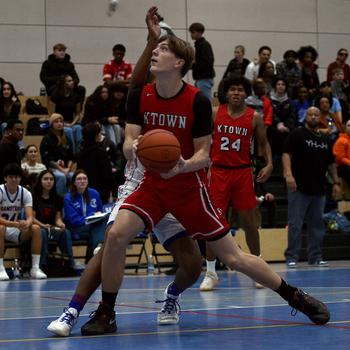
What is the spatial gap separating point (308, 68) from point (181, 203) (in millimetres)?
14807

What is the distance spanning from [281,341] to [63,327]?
1.37 meters

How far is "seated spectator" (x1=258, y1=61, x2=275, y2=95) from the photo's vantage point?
736 inches

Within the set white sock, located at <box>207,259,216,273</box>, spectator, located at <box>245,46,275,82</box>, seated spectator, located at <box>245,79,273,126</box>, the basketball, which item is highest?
spectator, located at <box>245,46,275,82</box>

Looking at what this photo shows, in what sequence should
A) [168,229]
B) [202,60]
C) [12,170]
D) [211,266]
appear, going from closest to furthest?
1. [168,229]
2. [211,266]
3. [12,170]
4. [202,60]

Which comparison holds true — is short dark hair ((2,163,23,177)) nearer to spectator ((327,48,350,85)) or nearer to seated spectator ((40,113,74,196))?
seated spectator ((40,113,74,196))

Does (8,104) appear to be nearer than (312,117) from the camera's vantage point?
No

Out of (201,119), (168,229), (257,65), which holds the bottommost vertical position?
(168,229)

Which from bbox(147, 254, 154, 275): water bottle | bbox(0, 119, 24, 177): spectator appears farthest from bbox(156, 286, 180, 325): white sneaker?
bbox(0, 119, 24, 177): spectator

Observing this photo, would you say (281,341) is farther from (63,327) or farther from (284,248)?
(284,248)

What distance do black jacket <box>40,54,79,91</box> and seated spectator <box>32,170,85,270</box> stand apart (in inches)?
166

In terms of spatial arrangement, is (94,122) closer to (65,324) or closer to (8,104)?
(8,104)

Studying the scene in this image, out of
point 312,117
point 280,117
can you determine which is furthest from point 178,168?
point 280,117

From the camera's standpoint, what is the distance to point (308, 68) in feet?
66.5

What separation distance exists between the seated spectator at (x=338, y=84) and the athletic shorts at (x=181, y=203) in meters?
14.7
